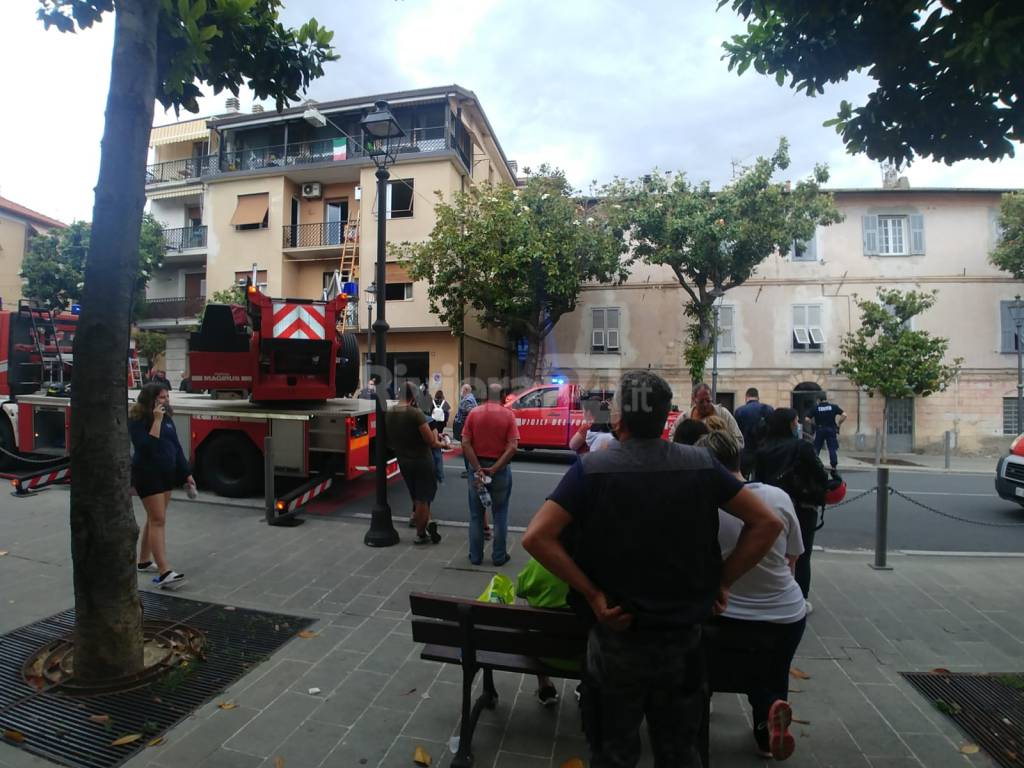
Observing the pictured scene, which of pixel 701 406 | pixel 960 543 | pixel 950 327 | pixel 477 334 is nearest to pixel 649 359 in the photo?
pixel 477 334

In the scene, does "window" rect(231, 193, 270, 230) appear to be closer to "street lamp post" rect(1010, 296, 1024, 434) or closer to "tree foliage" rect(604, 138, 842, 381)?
"tree foliage" rect(604, 138, 842, 381)

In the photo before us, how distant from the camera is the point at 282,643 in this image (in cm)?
392

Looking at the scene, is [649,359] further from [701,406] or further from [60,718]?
[60,718]

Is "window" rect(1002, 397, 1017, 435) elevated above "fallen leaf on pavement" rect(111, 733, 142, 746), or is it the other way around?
"window" rect(1002, 397, 1017, 435)

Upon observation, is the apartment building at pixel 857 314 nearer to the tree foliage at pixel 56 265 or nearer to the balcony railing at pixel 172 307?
the balcony railing at pixel 172 307

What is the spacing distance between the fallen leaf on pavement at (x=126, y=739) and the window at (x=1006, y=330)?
25910 mm

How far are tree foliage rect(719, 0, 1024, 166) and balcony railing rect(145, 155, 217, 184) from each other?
27.2 m

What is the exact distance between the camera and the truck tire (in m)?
9.08

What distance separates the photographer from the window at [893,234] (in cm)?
A: 2061

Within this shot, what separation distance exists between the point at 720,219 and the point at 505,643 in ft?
55.2

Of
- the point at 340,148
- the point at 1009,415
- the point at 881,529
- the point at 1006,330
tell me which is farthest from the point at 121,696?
the point at 1006,330

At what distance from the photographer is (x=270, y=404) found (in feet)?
27.8

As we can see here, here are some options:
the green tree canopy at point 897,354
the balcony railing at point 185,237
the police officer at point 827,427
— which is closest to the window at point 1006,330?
the green tree canopy at point 897,354

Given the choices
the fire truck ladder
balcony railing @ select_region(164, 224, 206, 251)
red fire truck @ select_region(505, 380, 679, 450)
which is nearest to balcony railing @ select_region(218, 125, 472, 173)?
balcony railing @ select_region(164, 224, 206, 251)
